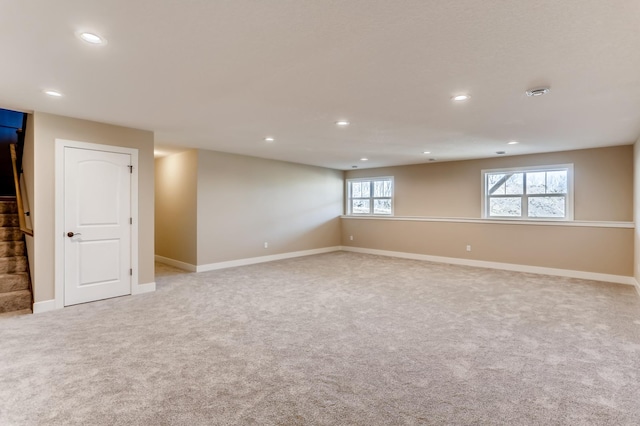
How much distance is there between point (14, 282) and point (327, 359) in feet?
13.2

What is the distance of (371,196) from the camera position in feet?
29.9

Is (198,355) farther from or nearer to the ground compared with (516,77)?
nearer to the ground

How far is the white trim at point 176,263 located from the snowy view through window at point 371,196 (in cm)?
483

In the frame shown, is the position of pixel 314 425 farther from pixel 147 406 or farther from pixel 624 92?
pixel 624 92

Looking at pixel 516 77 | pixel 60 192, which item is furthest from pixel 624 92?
pixel 60 192

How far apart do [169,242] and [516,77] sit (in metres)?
6.52

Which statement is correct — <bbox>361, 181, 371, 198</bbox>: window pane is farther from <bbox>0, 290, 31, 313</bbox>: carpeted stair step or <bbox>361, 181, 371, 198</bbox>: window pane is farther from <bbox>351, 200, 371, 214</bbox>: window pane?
<bbox>0, 290, 31, 313</bbox>: carpeted stair step

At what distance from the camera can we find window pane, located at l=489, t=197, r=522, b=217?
22.1ft

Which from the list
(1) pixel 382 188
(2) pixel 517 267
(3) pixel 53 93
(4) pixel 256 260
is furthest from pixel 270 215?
(2) pixel 517 267

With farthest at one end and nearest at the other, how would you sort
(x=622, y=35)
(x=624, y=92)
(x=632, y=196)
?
(x=632, y=196) < (x=624, y=92) < (x=622, y=35)

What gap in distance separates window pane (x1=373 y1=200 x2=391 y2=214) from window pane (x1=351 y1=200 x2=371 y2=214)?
0.21 metres

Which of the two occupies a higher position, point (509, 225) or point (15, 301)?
point (509, 225)

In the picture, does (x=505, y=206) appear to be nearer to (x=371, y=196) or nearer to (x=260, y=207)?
(x=371, y=196)

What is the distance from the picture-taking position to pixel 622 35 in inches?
78.5
